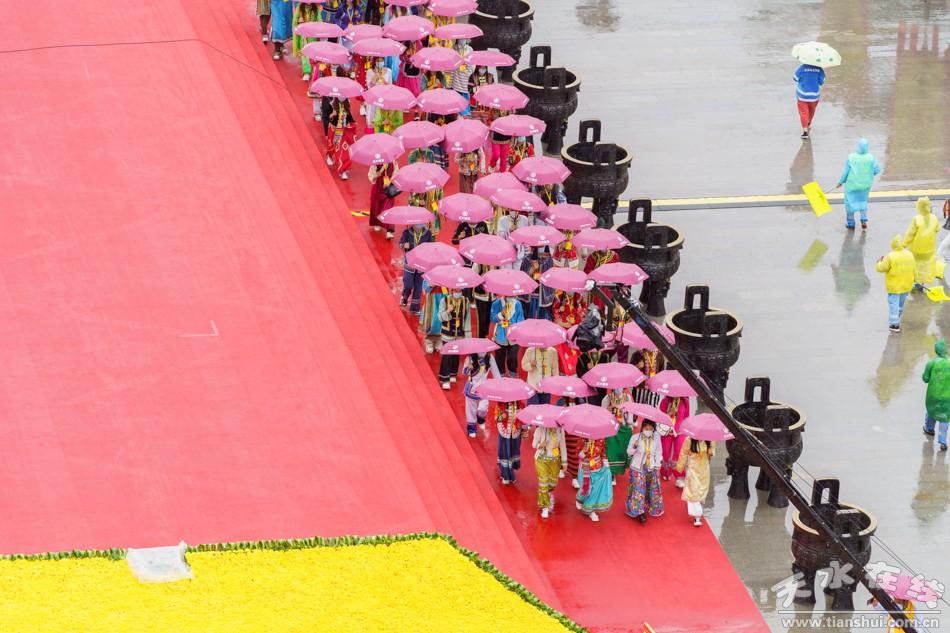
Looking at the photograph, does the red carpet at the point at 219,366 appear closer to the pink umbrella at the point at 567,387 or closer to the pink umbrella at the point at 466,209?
the pink umbrella at the point at 567,387

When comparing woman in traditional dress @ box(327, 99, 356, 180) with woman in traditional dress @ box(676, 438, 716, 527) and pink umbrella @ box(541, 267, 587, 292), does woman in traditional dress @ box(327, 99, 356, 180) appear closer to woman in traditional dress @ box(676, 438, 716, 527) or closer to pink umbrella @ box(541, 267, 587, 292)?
pink umbrella @ box(541, 267, 587, 292)

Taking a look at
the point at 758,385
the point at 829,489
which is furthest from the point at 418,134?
the point at 829,489

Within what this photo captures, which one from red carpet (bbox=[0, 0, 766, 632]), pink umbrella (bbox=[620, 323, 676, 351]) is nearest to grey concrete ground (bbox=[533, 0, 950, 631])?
pink umbrella (bbox=[620, 323, 676, 351])

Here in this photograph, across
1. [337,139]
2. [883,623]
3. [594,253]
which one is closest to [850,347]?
[594,253]

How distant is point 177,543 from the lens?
18.1 metres

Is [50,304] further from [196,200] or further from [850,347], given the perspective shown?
[850,347]

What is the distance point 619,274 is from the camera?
22156 millimetres

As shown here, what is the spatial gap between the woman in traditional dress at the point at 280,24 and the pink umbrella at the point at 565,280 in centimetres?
775

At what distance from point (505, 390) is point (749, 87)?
11415 mm

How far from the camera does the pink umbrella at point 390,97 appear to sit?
24703 millimetres

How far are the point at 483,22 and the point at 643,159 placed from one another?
315 cm

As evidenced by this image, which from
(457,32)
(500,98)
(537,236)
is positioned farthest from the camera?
(457,32)

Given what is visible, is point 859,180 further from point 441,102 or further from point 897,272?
point 441,102

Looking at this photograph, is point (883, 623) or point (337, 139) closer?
point (883, 623)
